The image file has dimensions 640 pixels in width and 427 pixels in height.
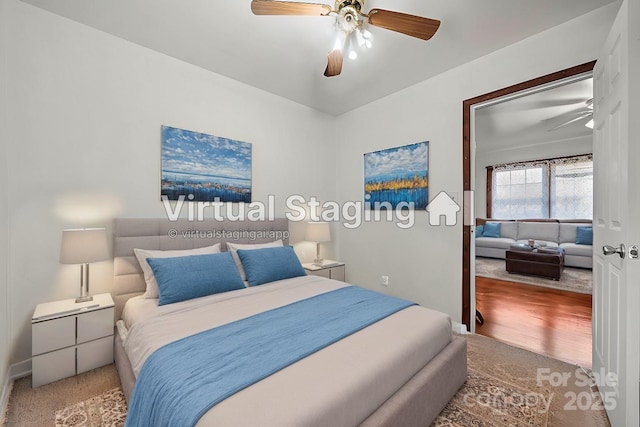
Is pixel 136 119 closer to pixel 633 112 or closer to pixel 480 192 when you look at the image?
pixel 633 112

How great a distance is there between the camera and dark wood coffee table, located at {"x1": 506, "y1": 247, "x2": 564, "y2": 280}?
4629 millimetres

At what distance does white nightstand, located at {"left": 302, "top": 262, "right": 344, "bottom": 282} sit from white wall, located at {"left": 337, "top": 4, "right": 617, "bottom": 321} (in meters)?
0.39

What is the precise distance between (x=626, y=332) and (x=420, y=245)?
1.92 metres

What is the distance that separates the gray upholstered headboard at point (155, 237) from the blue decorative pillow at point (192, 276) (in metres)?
0.33

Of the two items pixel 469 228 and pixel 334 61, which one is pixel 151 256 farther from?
pixel 469 228

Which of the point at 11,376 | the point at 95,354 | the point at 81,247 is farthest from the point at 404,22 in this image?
the point at 11,376

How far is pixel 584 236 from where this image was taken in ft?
17.7

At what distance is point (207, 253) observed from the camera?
2510mm

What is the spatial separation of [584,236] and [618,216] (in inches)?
213

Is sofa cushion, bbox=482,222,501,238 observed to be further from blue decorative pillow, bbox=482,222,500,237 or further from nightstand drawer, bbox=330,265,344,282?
nightstand drawer, bbox=330,265,344,282

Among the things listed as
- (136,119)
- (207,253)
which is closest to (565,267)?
(207,253)

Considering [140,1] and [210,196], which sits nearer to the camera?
[140,1]

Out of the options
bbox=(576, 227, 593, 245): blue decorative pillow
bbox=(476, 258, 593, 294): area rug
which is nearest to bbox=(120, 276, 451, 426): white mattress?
bbox=(476, 258, 593, 294): area rug

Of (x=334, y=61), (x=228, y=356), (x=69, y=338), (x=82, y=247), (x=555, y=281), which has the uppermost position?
(x=334, y=61)
